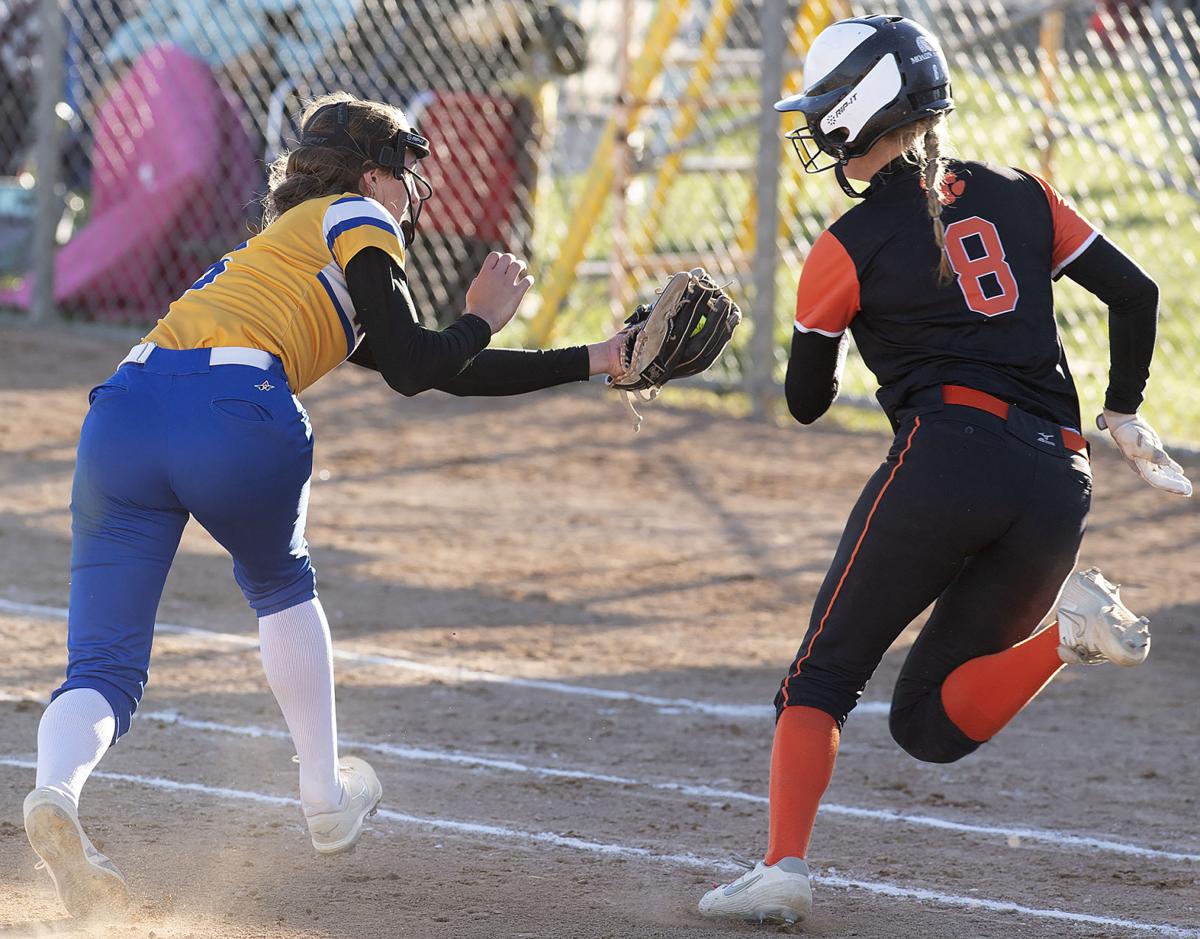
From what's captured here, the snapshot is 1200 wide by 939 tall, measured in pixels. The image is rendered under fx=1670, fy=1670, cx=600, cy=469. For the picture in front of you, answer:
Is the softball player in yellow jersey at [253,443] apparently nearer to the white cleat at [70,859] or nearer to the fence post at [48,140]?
the white cleat at [70,859]

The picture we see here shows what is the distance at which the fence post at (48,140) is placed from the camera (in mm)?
11625

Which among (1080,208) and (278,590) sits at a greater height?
(278,590)

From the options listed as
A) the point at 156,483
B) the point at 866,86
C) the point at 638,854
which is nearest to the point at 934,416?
the point at 866,86

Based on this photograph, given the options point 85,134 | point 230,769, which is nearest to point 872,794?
point 230,769

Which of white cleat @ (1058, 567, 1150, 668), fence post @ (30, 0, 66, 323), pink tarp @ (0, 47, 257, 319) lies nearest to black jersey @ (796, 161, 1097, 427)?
white cleat @ (1058, 567, 1150, 668)

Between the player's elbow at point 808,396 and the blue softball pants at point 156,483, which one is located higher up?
the blue softball pants at point 156,483

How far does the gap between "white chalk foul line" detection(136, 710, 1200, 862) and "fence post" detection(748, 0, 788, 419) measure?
584 centimetres

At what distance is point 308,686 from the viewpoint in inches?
142

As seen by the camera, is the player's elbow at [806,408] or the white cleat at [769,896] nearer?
the white cleat at [769,896]

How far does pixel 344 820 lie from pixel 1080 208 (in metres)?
11.8

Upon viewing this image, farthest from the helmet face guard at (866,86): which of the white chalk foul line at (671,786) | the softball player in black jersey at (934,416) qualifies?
the white chalk foul line at (671,786)

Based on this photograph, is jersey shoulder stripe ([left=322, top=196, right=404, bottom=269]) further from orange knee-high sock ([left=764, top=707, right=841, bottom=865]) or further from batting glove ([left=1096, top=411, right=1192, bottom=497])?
batting glove ([left=1096, top=411, right=1192, bottom=497])

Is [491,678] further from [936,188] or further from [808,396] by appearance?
[936,188]

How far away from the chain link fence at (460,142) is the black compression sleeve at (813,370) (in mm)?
6574
